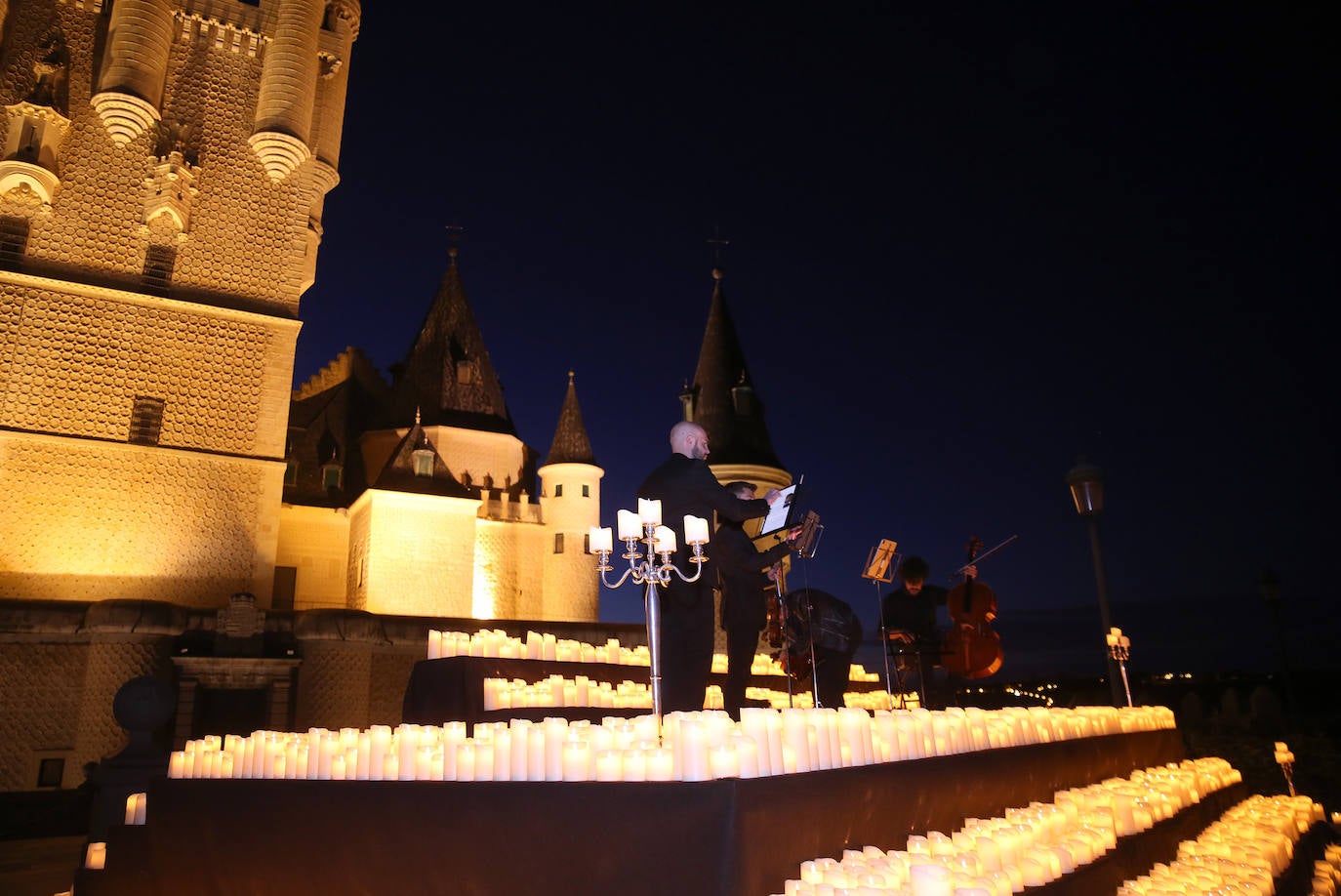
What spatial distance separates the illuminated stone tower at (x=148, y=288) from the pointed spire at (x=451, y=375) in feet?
31.1

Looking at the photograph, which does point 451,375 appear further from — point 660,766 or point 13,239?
point 660,766

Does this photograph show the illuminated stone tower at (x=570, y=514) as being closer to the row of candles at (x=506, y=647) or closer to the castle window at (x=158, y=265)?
the castle window at (x=158, y=265)

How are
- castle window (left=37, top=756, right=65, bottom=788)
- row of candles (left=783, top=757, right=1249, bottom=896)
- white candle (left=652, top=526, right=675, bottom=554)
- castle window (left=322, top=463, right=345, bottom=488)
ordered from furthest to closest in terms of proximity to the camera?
1. castle window (left=322, top=463, right=345, bottom=488)
2. castle window (left=37, top=756, right=65, bottom=788)
3. white candle (left=652, top=526, right=675, bottom=554)
4. row of candles (left=783, top=757, right=1249, bottom=896)

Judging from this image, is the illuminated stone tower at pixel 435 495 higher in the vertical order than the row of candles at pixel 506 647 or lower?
higher

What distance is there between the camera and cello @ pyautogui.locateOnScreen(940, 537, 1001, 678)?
23.1ft

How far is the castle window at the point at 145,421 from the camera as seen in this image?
17.4 m

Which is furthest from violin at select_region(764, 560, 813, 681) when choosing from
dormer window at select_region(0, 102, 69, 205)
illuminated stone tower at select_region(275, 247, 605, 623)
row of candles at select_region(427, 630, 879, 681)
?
dormer window at select_region(0, 102, 69, 205)

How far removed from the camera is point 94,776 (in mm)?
8648

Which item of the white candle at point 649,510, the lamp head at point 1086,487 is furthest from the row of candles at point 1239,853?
the lamp head at point 1086,487

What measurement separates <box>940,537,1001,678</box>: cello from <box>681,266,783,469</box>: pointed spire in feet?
47.4

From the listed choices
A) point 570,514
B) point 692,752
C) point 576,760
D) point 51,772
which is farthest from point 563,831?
point 570,514

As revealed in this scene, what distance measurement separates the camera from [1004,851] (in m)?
3.04

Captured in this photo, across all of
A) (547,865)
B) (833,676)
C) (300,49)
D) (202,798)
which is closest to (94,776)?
(202,798)

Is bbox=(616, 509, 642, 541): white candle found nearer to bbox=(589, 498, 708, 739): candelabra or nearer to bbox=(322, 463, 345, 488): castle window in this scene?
bbox=(589, 498, 708, 739): candelabra
